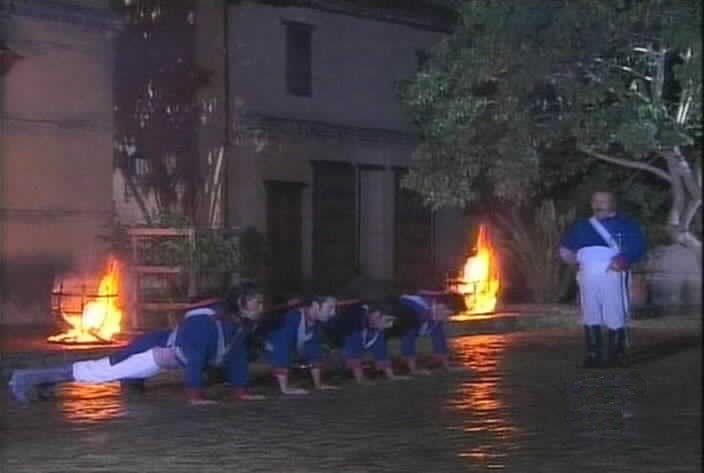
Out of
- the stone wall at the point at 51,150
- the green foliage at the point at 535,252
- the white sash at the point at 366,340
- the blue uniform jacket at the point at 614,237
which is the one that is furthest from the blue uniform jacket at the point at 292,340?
the stone wall at the point at 51,150

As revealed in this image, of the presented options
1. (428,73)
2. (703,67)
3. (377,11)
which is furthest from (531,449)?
(377,11)

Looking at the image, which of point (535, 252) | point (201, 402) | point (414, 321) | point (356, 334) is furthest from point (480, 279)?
point (201, 402)

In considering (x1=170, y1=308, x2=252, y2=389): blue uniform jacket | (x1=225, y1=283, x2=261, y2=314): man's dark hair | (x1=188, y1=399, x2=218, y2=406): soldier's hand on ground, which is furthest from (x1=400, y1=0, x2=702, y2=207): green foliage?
(x1=188, y1=399, x2=218, y2=406): soldier's hand on ground

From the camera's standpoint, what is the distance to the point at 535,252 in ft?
64.8

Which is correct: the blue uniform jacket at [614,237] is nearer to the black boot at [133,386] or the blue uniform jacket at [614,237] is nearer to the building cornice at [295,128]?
the black boot at [133,386]

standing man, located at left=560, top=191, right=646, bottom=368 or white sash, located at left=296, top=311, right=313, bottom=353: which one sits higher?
standing man, located at left=560, top=191, right=646, bottom=368

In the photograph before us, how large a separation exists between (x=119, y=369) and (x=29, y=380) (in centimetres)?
60

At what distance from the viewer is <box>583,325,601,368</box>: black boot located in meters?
15.3

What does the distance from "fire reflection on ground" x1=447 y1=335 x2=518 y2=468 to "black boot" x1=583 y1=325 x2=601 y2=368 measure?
0.70m

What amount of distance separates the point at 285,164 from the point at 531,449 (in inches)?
454

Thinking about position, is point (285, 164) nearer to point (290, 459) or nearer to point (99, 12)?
point (99, 12)

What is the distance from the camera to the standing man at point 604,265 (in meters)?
13.8

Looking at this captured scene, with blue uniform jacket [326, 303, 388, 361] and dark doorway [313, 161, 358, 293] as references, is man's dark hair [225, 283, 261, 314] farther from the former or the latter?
dark doorway [313, 161, 358, 293]

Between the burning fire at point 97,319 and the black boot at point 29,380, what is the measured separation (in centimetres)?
328
